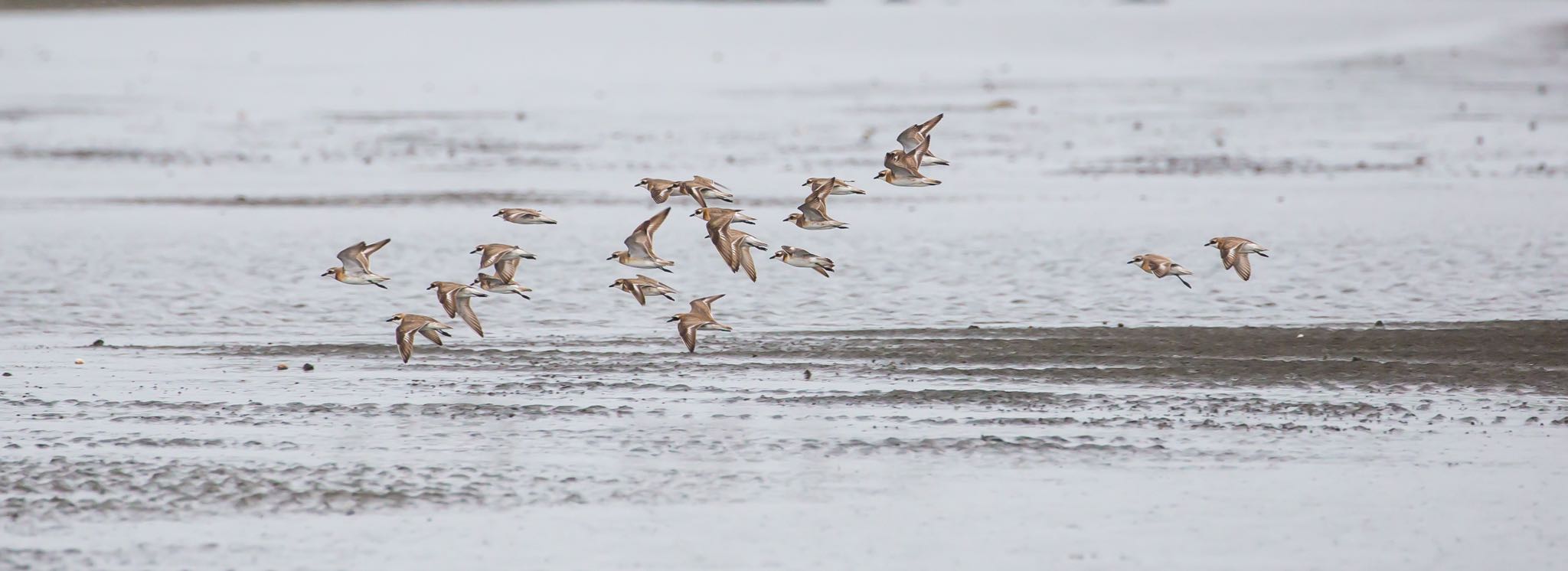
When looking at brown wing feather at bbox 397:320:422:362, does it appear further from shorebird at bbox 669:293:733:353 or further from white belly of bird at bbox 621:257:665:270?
shorebird at bbox 669:293:733:353

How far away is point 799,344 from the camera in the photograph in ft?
47.2

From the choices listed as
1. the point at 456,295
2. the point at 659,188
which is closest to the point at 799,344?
the point at 659,188

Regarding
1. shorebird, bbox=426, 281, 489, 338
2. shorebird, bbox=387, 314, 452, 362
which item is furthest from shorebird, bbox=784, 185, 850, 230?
shorebird, bbox=387, 314, 452, 362

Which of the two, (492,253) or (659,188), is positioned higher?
(659,188)

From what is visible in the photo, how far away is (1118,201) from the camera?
75.7 feet

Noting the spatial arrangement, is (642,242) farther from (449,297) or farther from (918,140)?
(918,140)

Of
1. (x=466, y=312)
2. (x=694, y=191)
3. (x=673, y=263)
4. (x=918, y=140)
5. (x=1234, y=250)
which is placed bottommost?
(x=466, y=312)

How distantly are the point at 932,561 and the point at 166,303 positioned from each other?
9.23 metres

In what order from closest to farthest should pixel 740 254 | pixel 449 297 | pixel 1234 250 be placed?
pixel 449 297 < pixel 1234 250 < pixel 740 254

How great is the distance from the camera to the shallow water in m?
9.73

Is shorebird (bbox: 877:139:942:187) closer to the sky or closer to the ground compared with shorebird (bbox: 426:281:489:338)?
closer to the sky

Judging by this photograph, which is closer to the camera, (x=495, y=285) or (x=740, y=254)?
(x=495, y=285)

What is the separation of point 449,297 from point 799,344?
2.51m

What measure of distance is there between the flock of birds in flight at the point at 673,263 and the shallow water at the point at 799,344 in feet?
1.12
